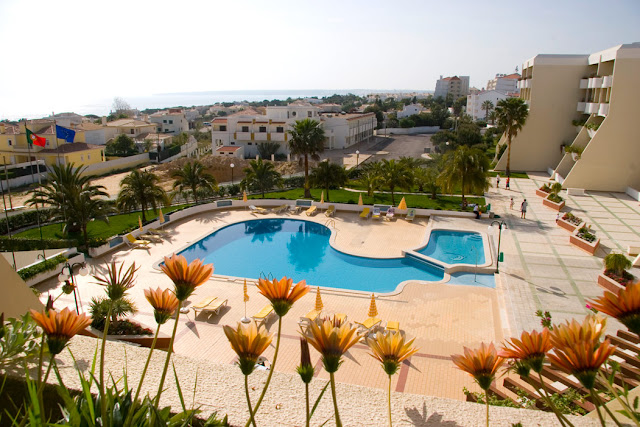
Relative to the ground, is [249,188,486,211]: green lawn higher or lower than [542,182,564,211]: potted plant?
lower

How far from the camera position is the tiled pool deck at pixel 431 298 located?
1250 centimetres

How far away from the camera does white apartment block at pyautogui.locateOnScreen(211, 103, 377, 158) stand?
196 ft

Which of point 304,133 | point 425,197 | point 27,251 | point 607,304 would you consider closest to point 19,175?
point 27,251

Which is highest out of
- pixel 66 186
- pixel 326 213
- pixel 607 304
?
pixel 607 304

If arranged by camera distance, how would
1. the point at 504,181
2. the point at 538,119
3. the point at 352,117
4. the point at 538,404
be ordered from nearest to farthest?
the point at 538,404, the point at 504,181, the point at 538,119, the point at 352,117

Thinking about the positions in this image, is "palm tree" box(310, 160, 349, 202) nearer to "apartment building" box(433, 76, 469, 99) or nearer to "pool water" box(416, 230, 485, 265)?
"pool water" box(416, 230, 485, 265)

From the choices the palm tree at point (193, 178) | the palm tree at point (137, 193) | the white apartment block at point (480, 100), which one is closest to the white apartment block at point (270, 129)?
the palm tree at point (193, 178)

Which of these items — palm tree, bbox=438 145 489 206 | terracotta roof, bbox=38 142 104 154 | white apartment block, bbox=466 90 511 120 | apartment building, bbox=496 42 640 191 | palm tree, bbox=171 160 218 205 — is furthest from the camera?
white apartment block, bbox=466 90 511 120

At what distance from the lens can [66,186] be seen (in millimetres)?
21828

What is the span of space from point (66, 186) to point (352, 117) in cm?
4947

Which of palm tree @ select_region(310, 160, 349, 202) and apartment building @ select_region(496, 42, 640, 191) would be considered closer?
palm tree @ select_region(310, 160, 349, 202)

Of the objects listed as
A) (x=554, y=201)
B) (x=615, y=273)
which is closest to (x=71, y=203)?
(x=615, y=273)

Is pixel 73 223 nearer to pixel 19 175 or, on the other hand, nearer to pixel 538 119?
pixel 19 175

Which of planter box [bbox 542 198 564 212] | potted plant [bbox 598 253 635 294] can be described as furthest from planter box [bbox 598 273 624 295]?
planter box [bbox 542 198 564 212]
